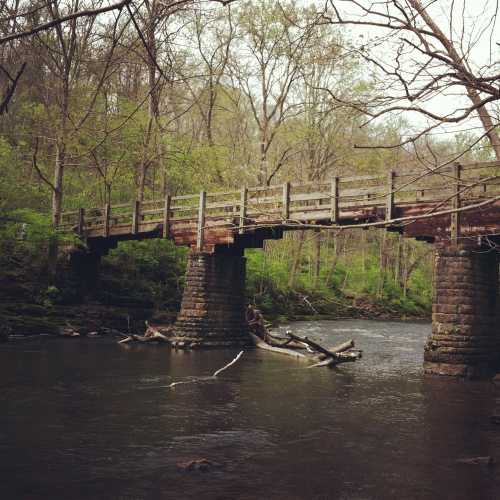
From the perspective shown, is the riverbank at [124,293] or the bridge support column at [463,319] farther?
the riverbank at [124,293]

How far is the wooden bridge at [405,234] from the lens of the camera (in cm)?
1372

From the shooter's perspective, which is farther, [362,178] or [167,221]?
[167,221]

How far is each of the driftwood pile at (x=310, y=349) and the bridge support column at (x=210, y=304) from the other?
3.22 ft

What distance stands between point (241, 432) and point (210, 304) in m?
11.1

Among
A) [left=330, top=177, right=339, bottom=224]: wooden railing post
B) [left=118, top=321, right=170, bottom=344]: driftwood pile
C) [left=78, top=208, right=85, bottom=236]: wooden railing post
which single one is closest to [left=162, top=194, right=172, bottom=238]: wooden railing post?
[left=118, top=321, right=170, bottom=344]: driftwood pile

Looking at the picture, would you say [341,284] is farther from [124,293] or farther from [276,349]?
[276,349]

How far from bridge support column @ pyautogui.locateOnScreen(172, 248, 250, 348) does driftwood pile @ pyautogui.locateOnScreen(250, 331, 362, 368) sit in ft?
3.22

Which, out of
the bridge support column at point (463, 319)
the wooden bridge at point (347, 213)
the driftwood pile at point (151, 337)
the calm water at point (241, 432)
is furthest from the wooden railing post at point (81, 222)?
the bridge support column at point (463, 319)

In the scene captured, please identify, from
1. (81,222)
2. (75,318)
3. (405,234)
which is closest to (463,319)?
(405,234)

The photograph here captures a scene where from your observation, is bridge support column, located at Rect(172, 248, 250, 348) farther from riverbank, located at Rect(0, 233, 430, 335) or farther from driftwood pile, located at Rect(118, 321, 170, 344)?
riverbank, located at Rect(0, 233, 430, 335)

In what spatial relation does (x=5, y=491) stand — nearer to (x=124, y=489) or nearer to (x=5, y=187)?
(x=124, y=489)

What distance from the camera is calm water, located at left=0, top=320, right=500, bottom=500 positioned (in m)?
6.11

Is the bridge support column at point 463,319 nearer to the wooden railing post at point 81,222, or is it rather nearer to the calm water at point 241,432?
the calm water at point 241,432

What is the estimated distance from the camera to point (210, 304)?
1947 cm
